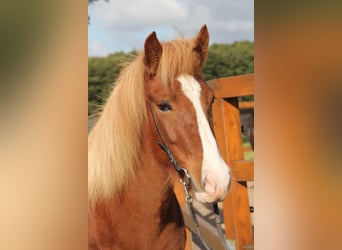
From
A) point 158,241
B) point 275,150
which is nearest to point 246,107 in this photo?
point 275,150

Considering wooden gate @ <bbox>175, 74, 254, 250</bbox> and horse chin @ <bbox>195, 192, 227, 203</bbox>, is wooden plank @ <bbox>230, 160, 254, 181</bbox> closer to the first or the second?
wooden gate @ <bbox>175, 74, 254, 250</bbox>

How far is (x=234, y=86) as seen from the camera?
1.42 m

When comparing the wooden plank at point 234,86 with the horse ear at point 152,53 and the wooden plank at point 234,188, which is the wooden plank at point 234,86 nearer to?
the wooden plank at point 234,188

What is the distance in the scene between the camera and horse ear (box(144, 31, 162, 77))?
48.3 inches

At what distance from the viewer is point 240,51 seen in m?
1.41

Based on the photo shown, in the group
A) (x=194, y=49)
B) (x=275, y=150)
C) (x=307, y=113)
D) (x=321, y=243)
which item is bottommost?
(x=321, y=243)

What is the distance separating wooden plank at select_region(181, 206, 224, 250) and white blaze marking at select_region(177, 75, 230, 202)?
18 centimetres

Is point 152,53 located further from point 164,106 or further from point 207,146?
point 207,146

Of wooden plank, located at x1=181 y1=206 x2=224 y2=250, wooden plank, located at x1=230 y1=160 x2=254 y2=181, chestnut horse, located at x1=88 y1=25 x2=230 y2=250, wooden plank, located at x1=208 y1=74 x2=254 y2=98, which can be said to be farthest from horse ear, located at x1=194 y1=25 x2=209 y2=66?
wooden plank, located at x1=181 y1=206 x2=224 y2=250

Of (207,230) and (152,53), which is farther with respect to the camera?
(207,230)

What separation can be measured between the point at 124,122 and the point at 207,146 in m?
0.26

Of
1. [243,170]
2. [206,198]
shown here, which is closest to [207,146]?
[206,198]

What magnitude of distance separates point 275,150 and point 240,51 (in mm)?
361

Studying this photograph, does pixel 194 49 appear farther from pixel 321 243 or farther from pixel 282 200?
pixel 321 243
